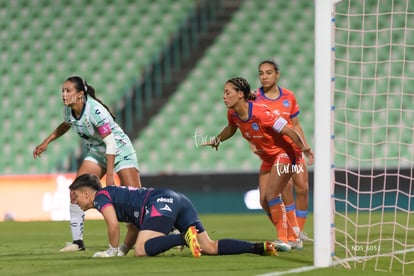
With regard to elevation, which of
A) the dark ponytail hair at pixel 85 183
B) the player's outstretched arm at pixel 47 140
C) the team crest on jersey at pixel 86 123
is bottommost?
the dark ponytail hair at pixel 85 183

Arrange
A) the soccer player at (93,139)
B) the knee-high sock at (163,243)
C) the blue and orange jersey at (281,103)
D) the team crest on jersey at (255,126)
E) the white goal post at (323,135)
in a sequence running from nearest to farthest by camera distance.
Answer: the white goal post at (323,135) < the knee-high sock at (163,243) < the team crest on jersey at (255,126) < the soccer player at (93,139) < the blue and orange jersey at (281,103)

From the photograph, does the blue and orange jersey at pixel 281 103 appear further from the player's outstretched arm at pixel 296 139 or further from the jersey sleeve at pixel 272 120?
the player's outstretched arm at pixel 296 139

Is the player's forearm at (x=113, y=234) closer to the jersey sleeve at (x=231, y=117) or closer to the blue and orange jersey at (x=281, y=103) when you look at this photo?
the jersey sleeve at (x=231, y=117)

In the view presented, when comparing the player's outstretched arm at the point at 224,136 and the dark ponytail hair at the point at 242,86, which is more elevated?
the dark ponytail hair at the point at 242,86

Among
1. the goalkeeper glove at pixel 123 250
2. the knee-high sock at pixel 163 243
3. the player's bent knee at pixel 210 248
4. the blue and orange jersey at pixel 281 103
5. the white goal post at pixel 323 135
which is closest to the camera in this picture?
the white goal post at pixel 323 135

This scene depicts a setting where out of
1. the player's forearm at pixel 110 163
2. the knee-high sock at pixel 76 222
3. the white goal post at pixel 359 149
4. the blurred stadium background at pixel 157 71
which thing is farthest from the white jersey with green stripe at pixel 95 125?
the blurred stadium background at pixel 157 71

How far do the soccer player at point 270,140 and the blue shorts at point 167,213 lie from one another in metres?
0.84

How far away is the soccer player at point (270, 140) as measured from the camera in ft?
26.1

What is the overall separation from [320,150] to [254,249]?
48.0 inches

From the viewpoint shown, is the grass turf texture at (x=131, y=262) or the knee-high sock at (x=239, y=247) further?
the knee-high sock at (x=239, y=247)

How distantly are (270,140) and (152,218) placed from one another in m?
1.56

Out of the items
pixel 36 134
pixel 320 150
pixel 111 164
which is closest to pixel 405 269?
pixel 320 150

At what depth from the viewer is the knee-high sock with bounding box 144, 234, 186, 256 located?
727 cm

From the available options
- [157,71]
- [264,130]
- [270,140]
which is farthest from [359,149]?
[157,71]
